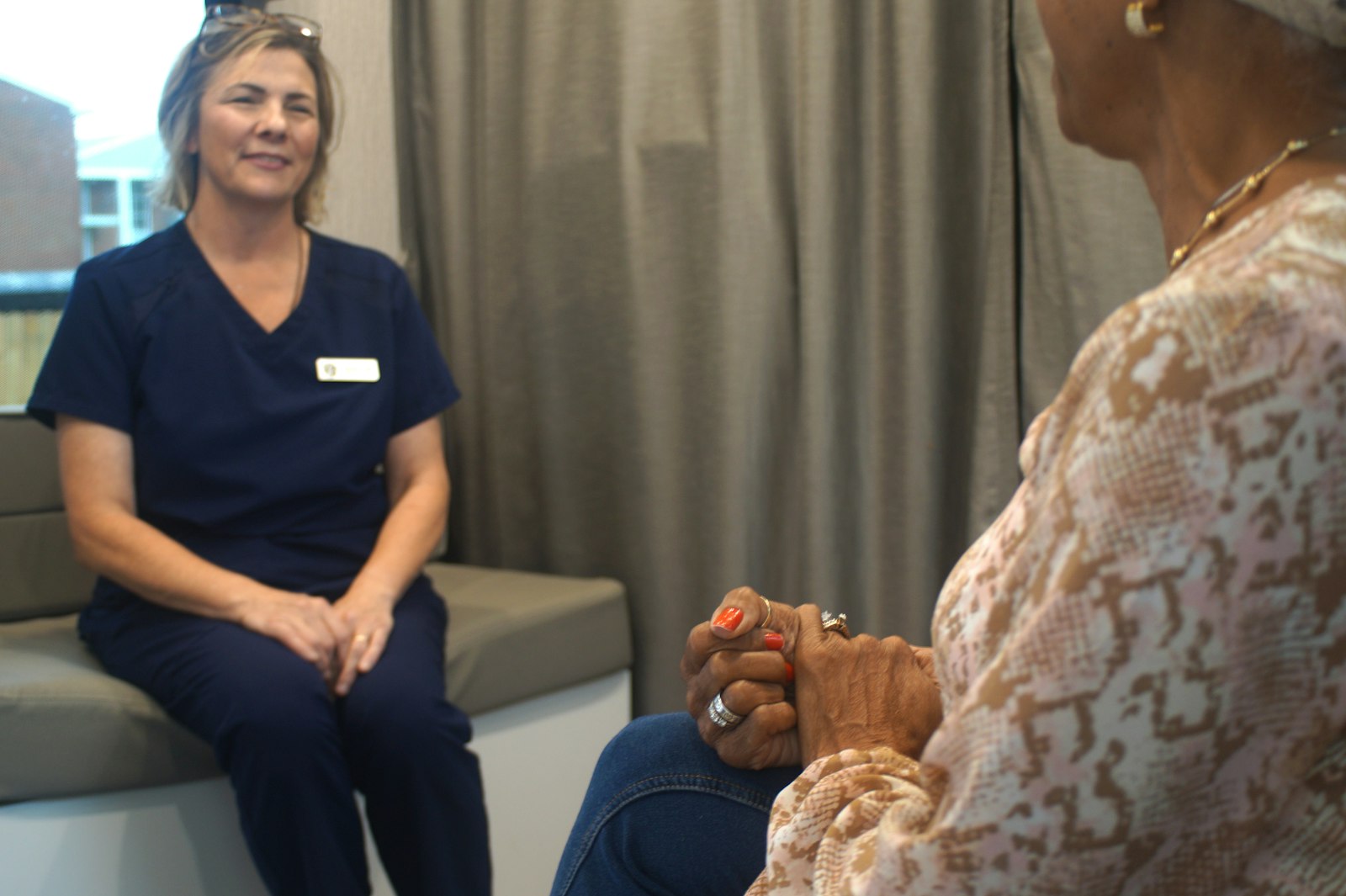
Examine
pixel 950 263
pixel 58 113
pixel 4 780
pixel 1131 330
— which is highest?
pixel 58 113

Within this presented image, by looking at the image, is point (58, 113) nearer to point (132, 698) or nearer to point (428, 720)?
point (132, 698)

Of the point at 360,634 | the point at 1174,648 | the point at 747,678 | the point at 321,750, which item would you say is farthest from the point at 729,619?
the point at 360,634

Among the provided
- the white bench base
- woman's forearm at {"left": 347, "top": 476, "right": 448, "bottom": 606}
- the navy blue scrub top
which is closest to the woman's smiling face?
the navy blue scrub top

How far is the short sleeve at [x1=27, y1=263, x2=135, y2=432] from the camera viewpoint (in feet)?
5.73

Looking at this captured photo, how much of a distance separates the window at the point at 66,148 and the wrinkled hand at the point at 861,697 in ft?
5.49

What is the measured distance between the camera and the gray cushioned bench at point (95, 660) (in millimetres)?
1543

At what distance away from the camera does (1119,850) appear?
54 centimetres

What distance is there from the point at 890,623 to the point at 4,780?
1378 millimetres

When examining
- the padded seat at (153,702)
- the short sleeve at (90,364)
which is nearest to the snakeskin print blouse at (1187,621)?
the padded seat at (153,702)

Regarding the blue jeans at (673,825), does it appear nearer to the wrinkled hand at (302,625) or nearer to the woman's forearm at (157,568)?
the wrinkled hand at (302,625)

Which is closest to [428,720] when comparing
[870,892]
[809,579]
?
[809,579]

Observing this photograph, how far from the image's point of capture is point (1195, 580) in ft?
1.67

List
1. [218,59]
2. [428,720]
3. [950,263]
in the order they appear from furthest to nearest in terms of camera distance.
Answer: [950,263], [218,59], [428,720]

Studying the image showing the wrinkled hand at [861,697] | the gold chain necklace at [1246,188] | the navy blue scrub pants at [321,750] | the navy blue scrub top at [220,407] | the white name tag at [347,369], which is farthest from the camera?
the white name tag at [347,369]
